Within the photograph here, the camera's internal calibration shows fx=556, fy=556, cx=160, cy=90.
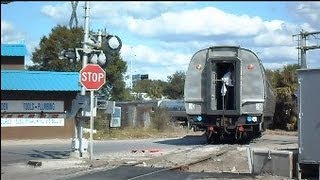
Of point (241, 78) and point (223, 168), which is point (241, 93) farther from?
point (223, 168)

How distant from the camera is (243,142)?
81.1 ft

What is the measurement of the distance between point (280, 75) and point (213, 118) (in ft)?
105

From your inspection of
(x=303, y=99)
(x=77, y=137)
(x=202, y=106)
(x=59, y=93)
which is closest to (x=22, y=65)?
(x=59, y=93)

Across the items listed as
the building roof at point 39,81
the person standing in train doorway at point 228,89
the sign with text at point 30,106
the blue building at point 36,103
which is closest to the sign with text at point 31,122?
the blue building at point 36,103

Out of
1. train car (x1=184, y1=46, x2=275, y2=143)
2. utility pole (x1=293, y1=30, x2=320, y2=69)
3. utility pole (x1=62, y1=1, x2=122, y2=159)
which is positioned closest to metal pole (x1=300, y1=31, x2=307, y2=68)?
utility pole (x1=293, y1=30, x2=320, y2=69)

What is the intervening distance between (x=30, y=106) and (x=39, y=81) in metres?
1.50

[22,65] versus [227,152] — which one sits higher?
[22,65]

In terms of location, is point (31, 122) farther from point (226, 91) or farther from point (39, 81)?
point (226, 91)

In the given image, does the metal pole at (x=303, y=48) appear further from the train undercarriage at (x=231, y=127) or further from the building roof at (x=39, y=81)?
the building roof at (x=39, y=81)

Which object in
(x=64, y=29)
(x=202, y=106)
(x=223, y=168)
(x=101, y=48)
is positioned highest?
(x=64, y=29)

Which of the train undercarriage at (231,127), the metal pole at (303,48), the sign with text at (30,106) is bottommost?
the train undercarriage at (231,127)

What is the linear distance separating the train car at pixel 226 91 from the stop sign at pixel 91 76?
6724 mm

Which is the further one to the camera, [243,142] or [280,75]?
[280,75]

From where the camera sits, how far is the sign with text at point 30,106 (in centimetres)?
3091
